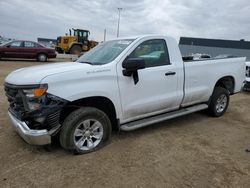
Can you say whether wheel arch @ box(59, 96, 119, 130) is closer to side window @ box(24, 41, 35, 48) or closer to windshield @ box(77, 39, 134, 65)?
windshield @ box(77, 39, 134, 65)

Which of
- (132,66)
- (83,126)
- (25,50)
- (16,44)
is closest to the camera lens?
(83,126)

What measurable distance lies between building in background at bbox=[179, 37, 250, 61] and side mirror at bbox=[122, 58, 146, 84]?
47235mm

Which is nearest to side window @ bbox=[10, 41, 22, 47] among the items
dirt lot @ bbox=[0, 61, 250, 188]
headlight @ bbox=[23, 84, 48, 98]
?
dirt lot @ bbox=[0, 61, 250, 188]

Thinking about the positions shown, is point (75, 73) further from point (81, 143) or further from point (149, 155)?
point (149, 155)

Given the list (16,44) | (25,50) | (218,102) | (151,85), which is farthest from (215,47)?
(151,85)

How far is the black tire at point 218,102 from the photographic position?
5559mm

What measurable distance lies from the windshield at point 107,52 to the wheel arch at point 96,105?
2.10 feet

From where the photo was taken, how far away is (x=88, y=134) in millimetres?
3674

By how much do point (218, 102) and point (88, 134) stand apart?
3.56m

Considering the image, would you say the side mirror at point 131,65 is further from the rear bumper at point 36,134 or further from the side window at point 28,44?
the side window at point 28,44

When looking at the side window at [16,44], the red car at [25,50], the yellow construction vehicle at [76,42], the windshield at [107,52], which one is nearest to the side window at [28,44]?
the red car at [25,50]

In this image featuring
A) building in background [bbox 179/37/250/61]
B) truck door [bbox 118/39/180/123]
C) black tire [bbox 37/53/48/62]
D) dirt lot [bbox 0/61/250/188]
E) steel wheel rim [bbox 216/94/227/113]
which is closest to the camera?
dirt lot [bbox 0/61/250/188]

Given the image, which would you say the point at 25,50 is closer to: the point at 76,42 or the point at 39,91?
the point at 76,42

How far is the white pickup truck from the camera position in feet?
10.7
